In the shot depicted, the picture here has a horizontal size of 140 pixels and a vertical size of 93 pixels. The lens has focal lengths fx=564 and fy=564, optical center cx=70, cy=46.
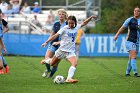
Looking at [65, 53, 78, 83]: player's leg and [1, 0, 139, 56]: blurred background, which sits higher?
[65, 53, 78, 83]: player's leg

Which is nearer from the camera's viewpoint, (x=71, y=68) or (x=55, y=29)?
(x=71, y=68)

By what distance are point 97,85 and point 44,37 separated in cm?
1752

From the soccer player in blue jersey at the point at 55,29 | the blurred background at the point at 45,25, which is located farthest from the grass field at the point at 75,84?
the blurred background at the point at 45,25

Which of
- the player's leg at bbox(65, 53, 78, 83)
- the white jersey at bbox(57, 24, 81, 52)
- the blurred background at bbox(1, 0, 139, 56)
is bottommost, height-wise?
the blurred background at bbox(1, 0, 139, 56)

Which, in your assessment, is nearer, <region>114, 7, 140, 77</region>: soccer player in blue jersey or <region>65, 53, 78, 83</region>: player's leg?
<region>65, 53, 78, 83</region>: player's leg

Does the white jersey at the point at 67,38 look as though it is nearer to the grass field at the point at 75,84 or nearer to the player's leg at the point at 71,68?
the player's leg at the point at 71,68

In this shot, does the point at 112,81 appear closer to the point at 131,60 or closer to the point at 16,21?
the point at 131,60

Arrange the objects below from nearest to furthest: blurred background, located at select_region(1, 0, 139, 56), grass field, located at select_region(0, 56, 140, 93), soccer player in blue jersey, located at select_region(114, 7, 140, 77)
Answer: grass field, located at select_region(0, 56, 140, 93)
soccer player in blue jersey, located at select_region(114, 7, 140, 77)
blurred background, located at select_region(1, 0, 139, 56)

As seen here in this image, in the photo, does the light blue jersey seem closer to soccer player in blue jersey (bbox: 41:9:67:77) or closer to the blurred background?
soccer player in blue jersey (bbox: 41:9:67:77)

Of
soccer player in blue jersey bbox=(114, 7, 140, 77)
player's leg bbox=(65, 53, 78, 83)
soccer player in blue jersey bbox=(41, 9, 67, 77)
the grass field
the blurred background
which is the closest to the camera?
the grass field

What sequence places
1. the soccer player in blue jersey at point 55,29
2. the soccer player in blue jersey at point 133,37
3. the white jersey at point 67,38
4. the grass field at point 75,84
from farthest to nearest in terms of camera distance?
the soccer player in blue jersey at point 133,37 → the soccer player in blue jersey at point 55,29 → the white jersey at point 67,38 → the grass field at point 75,84

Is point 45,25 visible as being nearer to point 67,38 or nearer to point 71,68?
point 67,38

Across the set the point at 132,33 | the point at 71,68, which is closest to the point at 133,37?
the point at 132,33

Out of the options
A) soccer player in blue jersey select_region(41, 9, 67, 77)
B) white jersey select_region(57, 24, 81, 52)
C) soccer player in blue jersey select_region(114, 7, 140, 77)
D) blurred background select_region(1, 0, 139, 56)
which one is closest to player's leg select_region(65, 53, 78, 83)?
white jersey select_region(57, 24, 81, 52)
